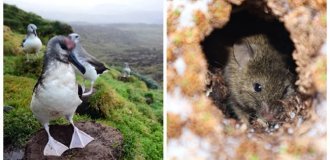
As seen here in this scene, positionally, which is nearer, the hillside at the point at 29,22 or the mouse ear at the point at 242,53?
the hillside at the point at 29,22

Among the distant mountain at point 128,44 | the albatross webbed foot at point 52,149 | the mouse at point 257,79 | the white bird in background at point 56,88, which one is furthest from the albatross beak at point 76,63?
the mouse at point 257,79

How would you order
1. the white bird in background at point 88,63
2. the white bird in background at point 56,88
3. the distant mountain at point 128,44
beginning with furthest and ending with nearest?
the distant mountain at point 128,44, the white bird in background at point 88,63, the white bird in background at point 56,88

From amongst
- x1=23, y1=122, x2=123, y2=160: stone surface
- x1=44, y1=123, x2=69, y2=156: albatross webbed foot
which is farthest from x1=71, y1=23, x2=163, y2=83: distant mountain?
x1=44, y1=123, x2=69, y2=156: albatross webbed foot

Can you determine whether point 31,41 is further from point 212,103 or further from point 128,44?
point 212,103

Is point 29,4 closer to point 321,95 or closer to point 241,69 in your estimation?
point 241,69

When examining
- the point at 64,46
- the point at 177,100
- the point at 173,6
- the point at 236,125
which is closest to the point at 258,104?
the point at 236,125

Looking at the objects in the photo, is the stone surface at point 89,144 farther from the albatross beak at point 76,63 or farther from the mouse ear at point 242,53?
the mouse ear at point 242,53
